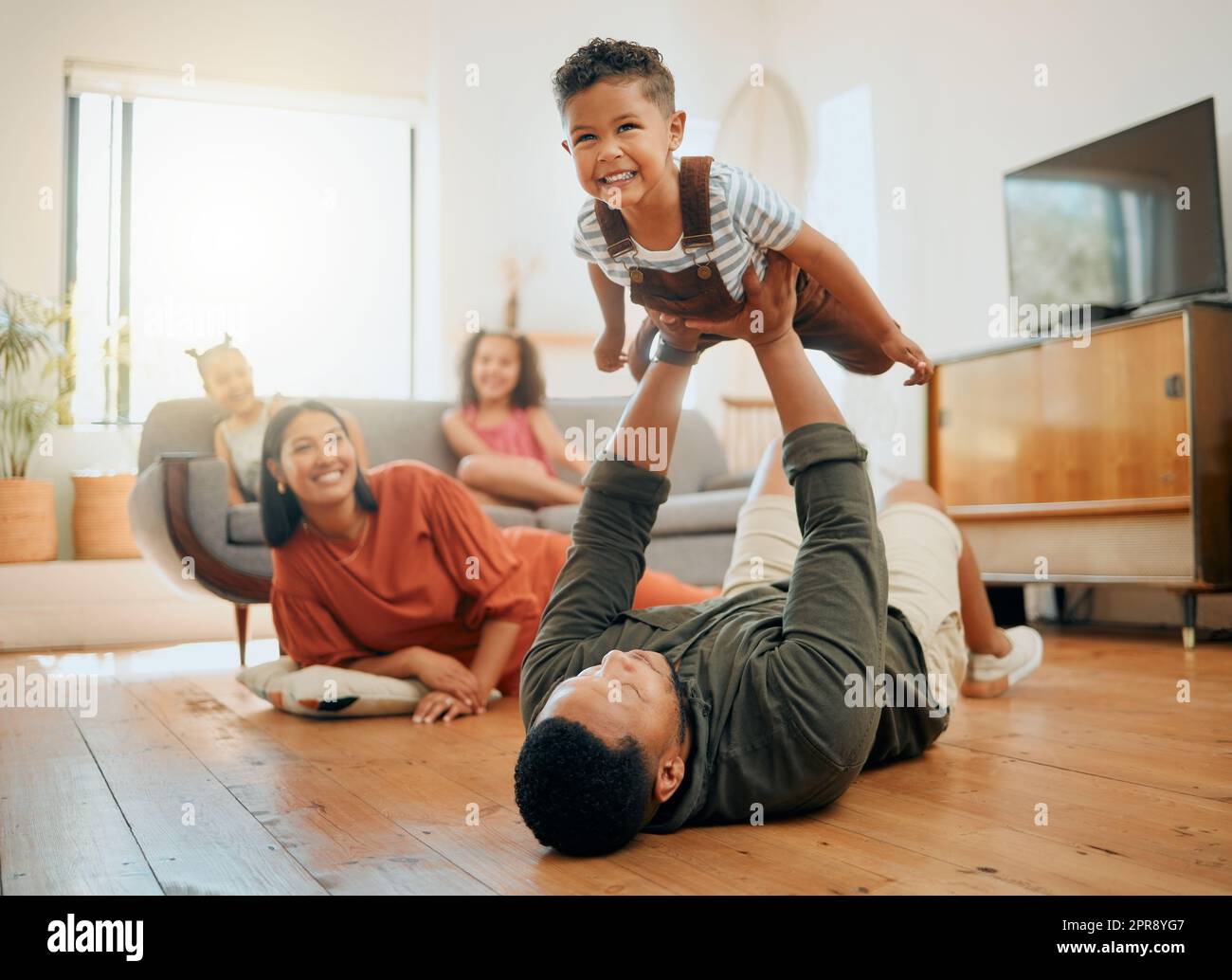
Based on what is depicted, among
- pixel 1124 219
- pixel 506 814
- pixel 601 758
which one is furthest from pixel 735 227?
pixel 1124 219

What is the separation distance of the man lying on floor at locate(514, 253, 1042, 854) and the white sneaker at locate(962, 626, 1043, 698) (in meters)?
0.55

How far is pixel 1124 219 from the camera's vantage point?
3.42 meters

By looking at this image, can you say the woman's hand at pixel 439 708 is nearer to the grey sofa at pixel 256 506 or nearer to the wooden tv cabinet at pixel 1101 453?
the grey sofa at pixel 256 506

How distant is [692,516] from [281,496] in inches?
59.6

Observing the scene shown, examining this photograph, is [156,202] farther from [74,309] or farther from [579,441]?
[579,441]

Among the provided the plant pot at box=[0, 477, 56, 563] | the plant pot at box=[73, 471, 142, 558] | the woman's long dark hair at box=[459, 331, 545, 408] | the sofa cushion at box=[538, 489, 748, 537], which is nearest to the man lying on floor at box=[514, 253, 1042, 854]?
the sofa cushion at box=[538, 489, 748, 537]

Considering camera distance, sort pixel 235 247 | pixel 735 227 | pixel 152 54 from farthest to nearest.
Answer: pixel 235 247 → pixel 152 54 → pixel 735 227

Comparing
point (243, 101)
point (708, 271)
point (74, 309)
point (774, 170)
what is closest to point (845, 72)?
point (774, 170)

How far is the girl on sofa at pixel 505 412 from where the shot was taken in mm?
3533

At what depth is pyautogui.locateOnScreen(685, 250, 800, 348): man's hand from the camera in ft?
4.14

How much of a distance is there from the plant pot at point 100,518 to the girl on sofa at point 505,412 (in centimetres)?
146

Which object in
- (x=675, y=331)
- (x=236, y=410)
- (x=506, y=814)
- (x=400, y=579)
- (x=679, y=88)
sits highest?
(x=679, y=88)

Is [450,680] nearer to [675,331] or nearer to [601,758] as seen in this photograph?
[675,331]

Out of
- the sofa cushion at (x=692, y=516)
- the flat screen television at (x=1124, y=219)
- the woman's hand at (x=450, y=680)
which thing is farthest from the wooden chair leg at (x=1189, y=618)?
the woman's hand at (x=450, y=680)
